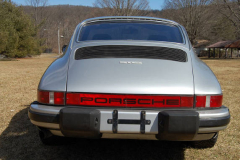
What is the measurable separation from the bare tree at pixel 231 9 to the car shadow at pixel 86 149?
37.9m

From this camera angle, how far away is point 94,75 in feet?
7.48

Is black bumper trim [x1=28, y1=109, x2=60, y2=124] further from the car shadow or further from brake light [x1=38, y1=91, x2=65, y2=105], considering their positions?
the car shadow

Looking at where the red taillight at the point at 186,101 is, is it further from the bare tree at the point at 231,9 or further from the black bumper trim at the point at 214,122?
the bare tree at the point at 231,9

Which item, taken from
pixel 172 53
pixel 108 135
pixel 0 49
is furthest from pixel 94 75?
pixel 0 49

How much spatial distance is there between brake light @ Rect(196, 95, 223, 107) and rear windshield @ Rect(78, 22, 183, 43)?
1.03 meters

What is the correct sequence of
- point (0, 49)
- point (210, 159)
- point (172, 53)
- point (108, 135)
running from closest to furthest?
point (108, 135) < point (172, 53) < point (210, 159) < point (0, 49)

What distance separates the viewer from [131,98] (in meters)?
2.17

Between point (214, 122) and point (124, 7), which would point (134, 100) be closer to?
point (214, 122)

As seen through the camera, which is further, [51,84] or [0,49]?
[0,49]

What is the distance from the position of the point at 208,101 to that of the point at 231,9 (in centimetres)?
3998

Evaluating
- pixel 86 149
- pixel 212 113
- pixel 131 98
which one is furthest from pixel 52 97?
pixel 212 113

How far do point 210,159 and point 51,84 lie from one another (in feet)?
6.71

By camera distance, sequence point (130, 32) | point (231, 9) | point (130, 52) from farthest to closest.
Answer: point (231, 9)
point (130, 32)
point (130, 52)

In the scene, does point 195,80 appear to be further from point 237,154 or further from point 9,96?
point 9,96
